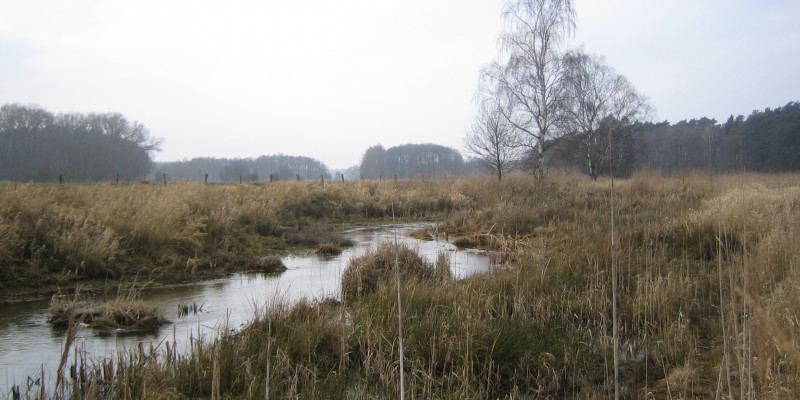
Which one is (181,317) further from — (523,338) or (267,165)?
(267,165)

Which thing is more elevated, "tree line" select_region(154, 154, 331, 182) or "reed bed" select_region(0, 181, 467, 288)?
"tree line" select_region(154, 154, 331, 182)

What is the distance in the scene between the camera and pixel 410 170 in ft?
160

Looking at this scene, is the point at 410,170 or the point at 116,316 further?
the point at 410,170

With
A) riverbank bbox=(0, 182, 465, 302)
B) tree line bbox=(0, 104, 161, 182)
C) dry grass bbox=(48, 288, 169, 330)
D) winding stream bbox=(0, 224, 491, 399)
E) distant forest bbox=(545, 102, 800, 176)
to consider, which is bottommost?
winding stream bbox=(0, 224, 491, 399)

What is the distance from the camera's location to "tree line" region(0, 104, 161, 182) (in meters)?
46.8

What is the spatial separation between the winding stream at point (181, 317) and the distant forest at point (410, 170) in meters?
6.39

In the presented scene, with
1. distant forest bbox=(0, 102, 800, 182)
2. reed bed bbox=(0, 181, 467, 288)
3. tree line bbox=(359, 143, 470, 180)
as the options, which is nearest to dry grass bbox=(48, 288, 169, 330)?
reed bed bbox=(0, 181, 467, 288)

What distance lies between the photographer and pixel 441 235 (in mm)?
13391

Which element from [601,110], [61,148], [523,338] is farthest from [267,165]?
[523,338]

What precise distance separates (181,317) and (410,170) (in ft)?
142

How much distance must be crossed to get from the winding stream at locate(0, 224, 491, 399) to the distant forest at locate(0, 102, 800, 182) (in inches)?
251

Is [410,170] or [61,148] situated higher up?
[61,148]

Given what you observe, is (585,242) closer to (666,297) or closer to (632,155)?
(666,297)

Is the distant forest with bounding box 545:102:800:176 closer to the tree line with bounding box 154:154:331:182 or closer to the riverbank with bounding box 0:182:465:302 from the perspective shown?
the riverbank with bounding box 0:182:465:302
